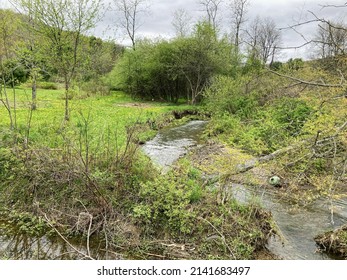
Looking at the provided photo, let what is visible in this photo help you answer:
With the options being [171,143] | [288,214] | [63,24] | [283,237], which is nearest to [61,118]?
[63,24]

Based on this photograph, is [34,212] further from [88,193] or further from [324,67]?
[324,67]

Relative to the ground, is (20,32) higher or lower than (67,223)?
higher

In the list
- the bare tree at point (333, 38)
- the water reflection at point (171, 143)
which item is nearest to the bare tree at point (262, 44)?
the bare tree at point (333, 38)

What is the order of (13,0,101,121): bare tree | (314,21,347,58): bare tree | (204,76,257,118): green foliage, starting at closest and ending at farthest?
(314,21,347,58): bare tree → (13,0,101,121): bare tree → (204,76,257,118): green foliage

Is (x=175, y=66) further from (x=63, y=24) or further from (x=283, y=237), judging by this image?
(x=283, y=237)

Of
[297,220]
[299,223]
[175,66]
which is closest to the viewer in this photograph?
[299,223]

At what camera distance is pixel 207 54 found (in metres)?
25.9

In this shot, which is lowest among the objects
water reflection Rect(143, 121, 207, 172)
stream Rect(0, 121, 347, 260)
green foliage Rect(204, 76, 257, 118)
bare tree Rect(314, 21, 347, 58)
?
stream Rect(0, 121, 347, 260)

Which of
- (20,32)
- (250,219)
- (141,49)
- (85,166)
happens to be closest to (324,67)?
(250,219)

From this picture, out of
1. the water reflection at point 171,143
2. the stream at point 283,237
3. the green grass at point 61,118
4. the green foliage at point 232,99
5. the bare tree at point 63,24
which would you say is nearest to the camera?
the stream at point 283,237

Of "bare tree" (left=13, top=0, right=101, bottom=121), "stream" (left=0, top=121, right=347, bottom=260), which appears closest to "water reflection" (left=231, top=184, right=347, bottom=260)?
"stream" (left=0, top=121, right=347, bottom=260)

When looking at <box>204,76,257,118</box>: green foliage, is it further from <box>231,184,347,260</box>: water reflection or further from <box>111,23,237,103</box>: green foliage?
<box>231,184,347,260</box>: water reflection

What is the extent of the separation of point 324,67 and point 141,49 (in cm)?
2386

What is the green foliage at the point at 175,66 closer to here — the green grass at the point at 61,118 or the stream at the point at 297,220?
the green grass at the point at 61,118
